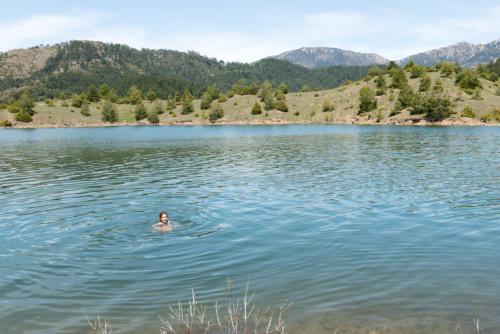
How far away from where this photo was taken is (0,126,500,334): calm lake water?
8867mm

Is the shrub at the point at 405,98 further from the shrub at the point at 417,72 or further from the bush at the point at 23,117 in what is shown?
the bush at the point at 23,117

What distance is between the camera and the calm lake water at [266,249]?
29.1 feet

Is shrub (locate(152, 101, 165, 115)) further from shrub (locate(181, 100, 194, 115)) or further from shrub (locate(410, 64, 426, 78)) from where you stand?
shrub (locate(410, 64, 426, 78))

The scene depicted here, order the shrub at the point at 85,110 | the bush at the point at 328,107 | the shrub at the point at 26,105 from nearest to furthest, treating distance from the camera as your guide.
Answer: the bush at the point at 328,107 < the shrub at the point at 26,105 < the shrub at the point at 85,110

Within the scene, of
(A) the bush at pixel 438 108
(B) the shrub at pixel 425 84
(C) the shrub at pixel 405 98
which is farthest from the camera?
(B) the shrub at pixel 425 84

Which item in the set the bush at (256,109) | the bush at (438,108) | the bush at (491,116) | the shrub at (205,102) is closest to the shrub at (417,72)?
the bush at (438,108)

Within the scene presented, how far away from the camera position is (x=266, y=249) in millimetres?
13352

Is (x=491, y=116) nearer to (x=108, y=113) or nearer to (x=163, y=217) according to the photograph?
(x=163, y=217)

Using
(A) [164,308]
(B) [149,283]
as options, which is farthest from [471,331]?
(B) [149,283]

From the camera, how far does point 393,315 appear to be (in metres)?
8.44

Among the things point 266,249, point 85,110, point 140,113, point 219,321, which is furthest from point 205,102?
point 219,321

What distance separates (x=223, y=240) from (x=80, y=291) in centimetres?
572

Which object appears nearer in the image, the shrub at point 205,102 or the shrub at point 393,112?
the shrub at point 393,112

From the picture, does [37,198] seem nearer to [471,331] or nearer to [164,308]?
[164,308]
